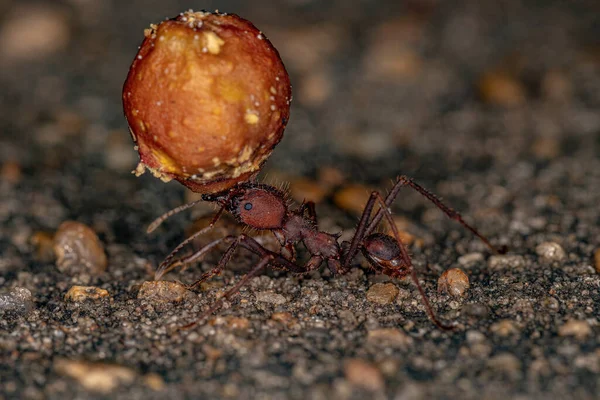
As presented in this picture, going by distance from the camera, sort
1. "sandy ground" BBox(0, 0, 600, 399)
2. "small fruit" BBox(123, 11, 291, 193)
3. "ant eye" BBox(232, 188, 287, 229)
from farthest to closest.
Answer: "ant eye" BBox(232, 188, 287, 229), "small fruit" BBox(123, 11, 291, 193), "sandy ground" BBox(0, 0, 600, 399)

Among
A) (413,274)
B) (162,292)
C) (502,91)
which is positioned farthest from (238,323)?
(502,91)

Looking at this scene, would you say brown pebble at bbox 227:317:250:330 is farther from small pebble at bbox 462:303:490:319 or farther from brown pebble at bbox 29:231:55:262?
brown pebble at bbox 29:231:55:262

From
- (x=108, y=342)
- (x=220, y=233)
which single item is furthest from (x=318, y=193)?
(x=108, y=342)

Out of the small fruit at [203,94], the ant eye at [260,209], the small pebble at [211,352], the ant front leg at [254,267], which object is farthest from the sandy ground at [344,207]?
the small fruit at [203,94]

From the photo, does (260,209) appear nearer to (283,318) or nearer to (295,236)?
(295,236)

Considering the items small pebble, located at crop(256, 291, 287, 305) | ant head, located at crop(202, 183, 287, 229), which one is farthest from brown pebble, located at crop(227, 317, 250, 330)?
ant head, located at crop(202, 183, 287, 229)

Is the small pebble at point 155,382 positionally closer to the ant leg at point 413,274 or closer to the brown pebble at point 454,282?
the ant leg at point 413,274
